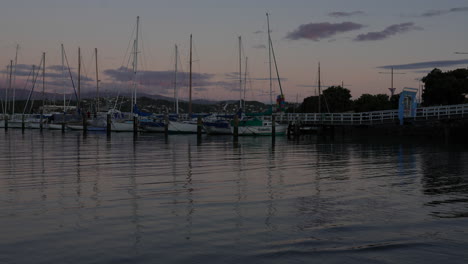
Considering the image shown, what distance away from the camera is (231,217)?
9.91 m

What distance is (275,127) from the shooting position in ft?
191

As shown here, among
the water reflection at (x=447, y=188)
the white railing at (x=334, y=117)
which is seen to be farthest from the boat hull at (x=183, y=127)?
the water reflection at (x=447, y=188)

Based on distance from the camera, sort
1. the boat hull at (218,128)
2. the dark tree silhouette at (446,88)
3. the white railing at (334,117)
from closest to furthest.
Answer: the white railing at (334,117) → the boat hull at (218,128) → the dark tree silhouette at (446,88)

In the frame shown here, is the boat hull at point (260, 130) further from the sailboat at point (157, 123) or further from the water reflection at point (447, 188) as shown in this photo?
the water reflection at point (447, 188)

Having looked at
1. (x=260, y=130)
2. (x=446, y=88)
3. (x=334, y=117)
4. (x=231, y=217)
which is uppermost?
(x=446, y=88)

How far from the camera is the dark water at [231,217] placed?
7.32 metres

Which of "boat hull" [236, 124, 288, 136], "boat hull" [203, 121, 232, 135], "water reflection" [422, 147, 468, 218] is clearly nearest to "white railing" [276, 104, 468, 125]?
"boat hull" [236, 124, 288, 136]

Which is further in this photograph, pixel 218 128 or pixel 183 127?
pixel 183 127

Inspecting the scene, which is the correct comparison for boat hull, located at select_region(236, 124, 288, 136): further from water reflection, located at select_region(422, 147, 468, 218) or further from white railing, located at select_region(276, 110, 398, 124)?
water reflection, located at select_region(422, 147, 468, 218)

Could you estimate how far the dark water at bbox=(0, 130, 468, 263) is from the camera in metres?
7.32

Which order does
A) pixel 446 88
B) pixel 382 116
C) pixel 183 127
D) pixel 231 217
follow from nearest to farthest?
pixel 231 217
pixel 382 116
pixel 183 127
pixel 446 88

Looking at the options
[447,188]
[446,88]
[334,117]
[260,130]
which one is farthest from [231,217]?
[446,88]

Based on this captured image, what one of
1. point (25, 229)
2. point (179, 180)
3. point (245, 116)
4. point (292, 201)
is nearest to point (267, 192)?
point (292, 201)

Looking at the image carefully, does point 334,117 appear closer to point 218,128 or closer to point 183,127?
point 218,128
